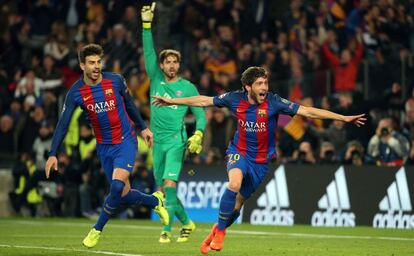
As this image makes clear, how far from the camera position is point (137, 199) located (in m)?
14.5

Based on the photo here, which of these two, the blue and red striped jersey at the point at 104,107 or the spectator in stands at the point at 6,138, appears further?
the spectator in stands at the point at 6,138

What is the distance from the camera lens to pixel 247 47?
25.9 meters

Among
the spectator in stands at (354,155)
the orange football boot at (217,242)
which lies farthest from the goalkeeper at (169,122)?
the spectator in stands at (354,155)

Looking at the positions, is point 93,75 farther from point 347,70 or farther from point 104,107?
point 347,70

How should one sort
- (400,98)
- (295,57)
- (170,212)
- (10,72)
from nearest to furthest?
(170,212)
(400,98)
(295,57)
(10,72)

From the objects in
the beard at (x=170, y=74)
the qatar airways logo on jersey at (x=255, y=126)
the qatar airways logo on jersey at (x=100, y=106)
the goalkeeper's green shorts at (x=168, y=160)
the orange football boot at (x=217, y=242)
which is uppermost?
the beard at (x=170, y=74)

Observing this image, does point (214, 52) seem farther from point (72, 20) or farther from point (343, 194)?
point (343, 194)

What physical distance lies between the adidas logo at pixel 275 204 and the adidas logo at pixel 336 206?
2.07ft

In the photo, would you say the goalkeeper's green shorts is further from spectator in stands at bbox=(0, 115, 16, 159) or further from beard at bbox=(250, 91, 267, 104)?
spectator in stands at bbox=(0, 115, 16, 159)

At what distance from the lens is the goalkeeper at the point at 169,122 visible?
1616 cm

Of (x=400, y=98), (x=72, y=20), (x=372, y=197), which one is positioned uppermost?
(x=72, y=20)

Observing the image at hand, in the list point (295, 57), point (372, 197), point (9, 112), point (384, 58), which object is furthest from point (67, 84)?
point (372, 197)

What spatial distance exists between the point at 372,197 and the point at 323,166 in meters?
1.18

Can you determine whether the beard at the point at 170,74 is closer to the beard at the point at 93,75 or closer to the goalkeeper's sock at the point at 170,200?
the goalkeeper's sock at the point at 170,200
